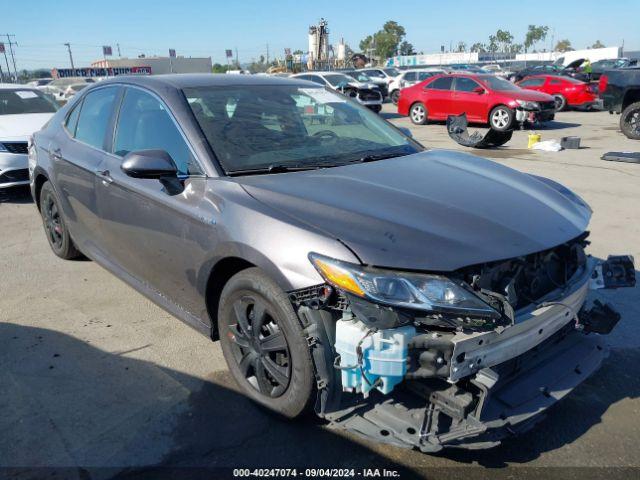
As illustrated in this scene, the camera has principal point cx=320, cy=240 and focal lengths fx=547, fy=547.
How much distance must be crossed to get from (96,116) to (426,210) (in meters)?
2.83

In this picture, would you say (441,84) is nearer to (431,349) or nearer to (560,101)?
(560,101)

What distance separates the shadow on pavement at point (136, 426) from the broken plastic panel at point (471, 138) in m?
9.76

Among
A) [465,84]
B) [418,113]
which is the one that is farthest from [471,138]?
[418,113]

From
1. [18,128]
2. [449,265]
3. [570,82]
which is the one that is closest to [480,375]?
[449,265]

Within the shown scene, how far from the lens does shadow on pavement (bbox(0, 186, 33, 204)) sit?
807 centimetres

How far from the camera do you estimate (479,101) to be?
1550 centimetres

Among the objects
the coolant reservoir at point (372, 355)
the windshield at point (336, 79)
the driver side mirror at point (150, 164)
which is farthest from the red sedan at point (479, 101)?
the coolant reservoir at point (372, 355)

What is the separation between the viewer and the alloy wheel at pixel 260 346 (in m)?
2.60

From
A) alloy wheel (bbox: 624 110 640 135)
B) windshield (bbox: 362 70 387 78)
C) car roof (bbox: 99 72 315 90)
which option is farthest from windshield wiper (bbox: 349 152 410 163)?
windshield (bbox: 362 70 387 78)

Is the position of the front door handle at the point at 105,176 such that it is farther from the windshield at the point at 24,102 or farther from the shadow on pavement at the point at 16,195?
the windshield at the point at 24,102

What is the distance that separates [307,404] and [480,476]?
830 mm

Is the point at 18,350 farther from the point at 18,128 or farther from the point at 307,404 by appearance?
the point at 18,128

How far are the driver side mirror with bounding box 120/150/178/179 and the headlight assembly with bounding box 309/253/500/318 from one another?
50.1 inches

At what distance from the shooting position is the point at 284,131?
11.4 feet
